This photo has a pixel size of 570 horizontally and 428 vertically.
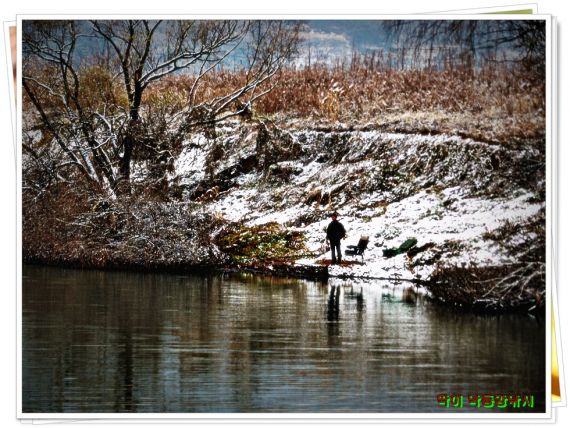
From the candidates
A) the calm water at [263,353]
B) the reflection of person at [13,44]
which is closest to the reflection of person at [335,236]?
the calm water at [263,353]

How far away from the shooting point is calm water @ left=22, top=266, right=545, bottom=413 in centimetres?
876

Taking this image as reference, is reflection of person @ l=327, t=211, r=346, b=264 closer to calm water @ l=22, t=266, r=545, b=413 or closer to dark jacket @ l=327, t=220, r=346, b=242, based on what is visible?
dark jacket @ l=327, t=220, r=346, b=242

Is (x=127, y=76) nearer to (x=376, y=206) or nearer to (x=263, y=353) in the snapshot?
(x=376, y=206)

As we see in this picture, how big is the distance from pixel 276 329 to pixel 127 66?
6169mm

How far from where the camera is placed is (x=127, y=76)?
14953 mm

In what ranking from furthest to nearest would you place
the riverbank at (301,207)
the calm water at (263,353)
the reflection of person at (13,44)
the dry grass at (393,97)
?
the riverbank at (301,207), the dry grass at (393,97), the reflection of person at (13,44), the calm water at (263,353)

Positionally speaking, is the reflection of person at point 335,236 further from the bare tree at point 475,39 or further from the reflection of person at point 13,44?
the reflection of person at point 13,44

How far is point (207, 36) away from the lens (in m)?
13.9

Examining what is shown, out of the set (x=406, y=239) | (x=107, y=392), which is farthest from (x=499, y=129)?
(x=107, y=392)

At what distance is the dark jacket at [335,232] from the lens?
1402 cm

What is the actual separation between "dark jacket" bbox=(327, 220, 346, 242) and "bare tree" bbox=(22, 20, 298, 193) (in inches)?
103

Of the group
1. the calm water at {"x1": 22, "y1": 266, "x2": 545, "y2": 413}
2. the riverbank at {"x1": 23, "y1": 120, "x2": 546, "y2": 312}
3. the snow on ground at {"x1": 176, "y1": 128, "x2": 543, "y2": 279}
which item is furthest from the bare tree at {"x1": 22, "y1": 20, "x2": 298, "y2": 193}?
the calm water at {"x1": 22, "y1": 266, "x2": 545, "y2": 413}

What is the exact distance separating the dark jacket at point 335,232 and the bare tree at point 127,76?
262 centimetres

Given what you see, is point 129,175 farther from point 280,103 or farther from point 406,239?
point 406,239
